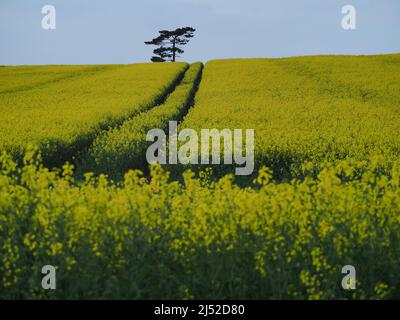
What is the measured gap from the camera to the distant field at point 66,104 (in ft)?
55.1

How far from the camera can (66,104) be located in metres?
27.6

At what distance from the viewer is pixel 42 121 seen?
20.6 m

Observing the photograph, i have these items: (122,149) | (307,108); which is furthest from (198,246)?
(307,108)

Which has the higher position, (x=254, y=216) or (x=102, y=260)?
(x=254, y=216)

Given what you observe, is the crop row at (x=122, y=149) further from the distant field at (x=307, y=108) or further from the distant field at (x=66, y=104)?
the distant field at (x=307, y=108)

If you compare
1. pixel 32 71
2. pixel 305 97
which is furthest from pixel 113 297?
pixel 32 71

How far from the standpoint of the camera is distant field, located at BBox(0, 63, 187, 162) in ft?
55.1

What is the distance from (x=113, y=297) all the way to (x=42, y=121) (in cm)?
1569

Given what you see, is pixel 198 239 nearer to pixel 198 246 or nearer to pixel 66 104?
pixel 198 246

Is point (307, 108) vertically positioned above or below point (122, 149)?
above

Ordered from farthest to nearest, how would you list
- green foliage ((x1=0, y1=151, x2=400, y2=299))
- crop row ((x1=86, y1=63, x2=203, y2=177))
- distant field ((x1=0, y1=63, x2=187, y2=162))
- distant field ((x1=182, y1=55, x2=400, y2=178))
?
1. distant field ((x1=0, y1=63, x2=187, y2=162))
2. crop row ((x1=86, y1=63, x2=203, y2=177))
3. distant field ((x1=182, y1=55, x2=400, y2=178))
4. green foliage ((x1=0, y1=151, x2=400, y2=299))

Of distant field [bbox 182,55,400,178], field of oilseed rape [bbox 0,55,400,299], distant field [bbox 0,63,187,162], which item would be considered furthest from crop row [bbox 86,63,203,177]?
field of oilseed rape [bbox 0,55,400,299]

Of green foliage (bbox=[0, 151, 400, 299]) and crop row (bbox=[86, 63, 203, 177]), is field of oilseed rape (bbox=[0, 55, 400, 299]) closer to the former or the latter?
green foliage (bbox=[0, 151, 400, 299])

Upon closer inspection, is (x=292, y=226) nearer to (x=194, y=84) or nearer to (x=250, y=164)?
(x=250, y=164)
